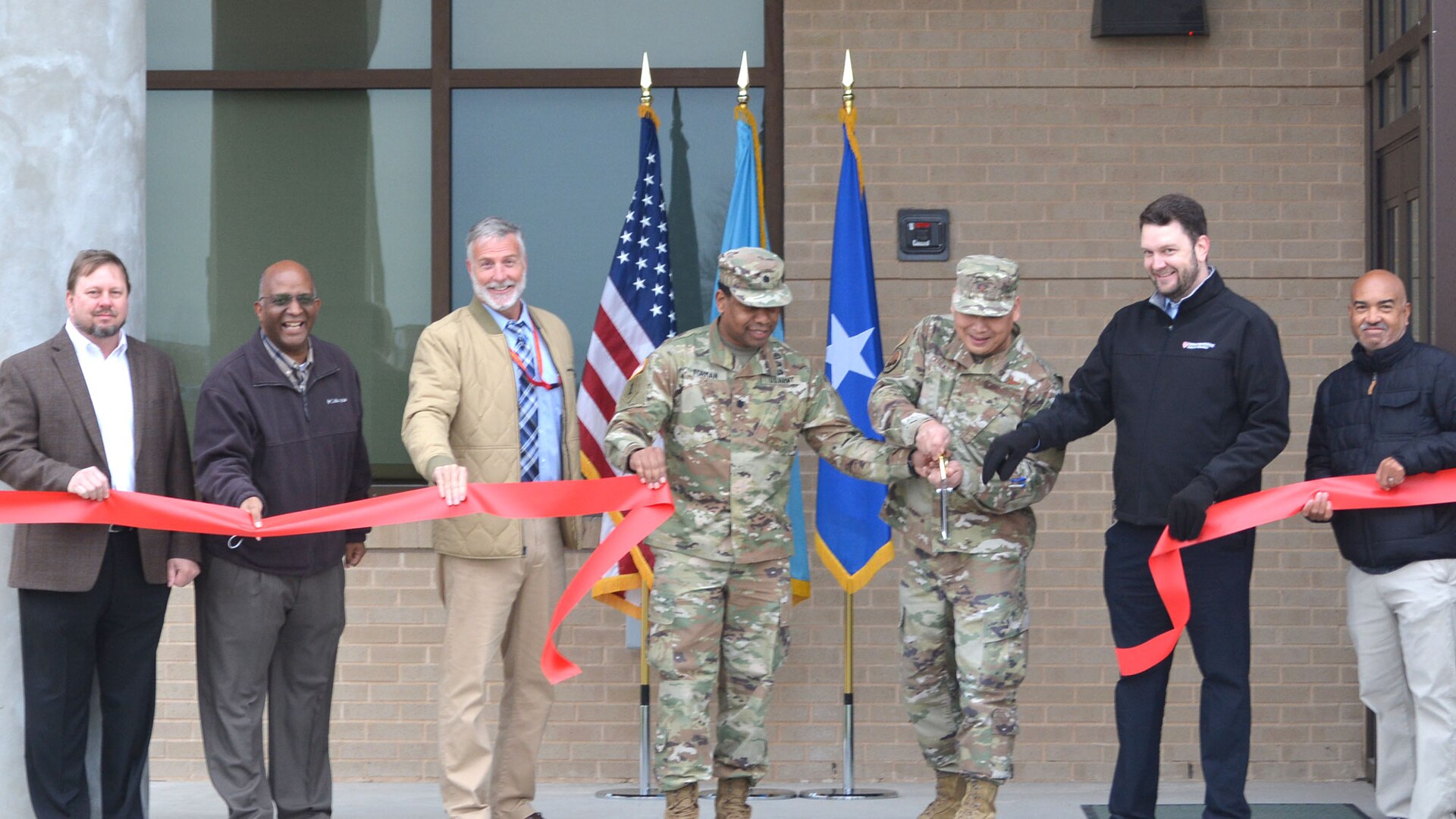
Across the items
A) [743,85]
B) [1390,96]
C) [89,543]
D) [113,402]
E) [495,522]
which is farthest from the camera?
[1390,96]

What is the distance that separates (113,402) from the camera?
4812mm

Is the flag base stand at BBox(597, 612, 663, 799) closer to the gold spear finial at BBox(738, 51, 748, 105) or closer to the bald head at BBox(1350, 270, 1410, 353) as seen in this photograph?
the gold spear finial at BBox(738, 51, 748, 105)

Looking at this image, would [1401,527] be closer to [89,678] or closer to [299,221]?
[89,678]

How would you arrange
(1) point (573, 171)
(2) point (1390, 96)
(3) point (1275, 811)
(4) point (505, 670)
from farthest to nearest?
(1) point (573, 171), (2) point (1390, 96), (3) point (1275, 811), (4) point (505, 670)

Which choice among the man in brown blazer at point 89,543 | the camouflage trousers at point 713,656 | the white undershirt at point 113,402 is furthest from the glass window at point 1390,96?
the white undershirt at point 113,402

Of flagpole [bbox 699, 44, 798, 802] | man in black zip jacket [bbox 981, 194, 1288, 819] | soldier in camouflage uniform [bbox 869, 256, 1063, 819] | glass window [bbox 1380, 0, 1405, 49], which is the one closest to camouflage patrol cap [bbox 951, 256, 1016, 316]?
soldier in camouflage uniform [bbox 869, 256, 1063, 819]

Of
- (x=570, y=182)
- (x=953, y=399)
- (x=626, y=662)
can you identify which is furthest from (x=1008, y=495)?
(x=570, y=182)

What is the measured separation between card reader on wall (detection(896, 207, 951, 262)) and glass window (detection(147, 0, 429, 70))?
7.13 ft

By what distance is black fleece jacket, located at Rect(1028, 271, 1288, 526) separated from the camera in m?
4.70

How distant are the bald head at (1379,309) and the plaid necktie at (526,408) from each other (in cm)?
268

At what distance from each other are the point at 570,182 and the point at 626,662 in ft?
6.73

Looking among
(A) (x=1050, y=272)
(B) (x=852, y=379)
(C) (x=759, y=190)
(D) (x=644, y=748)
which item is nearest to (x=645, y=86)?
(C) (x=759, y=190)

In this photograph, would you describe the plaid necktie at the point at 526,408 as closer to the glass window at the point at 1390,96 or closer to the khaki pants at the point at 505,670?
the khaki pants at the point at 505,670

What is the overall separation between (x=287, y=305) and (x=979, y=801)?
2.64 m
